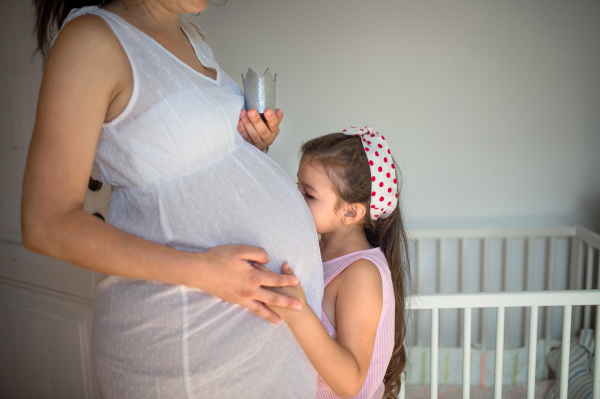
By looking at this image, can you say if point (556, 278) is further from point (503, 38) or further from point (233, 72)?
point (233, 72)

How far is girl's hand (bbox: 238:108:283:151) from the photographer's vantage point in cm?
88

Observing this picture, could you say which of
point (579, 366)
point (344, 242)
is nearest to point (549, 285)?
point (579, 366)

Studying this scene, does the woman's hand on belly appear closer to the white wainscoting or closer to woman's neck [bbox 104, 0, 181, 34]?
woman's neck [bbox 104, 0, 181, 34]

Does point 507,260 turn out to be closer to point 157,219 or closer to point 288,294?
point 288,294

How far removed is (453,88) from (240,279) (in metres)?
1.69

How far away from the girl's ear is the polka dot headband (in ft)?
0.09

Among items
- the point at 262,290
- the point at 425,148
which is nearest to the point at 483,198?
the point at 425,148

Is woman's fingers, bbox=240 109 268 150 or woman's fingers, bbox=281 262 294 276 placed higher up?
woman's fingers, bbox=240 109 268 150

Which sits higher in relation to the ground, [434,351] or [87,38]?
[87,38]

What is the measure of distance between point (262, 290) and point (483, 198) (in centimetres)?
169

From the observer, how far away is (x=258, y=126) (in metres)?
0.89

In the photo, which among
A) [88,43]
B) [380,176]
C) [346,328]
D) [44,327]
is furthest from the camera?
[44,327]

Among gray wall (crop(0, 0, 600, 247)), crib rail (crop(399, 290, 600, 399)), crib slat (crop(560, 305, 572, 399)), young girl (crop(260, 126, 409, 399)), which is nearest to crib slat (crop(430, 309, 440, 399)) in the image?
crib rail (crop(399, 290, 600, 399))

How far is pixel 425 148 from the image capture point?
201cm
